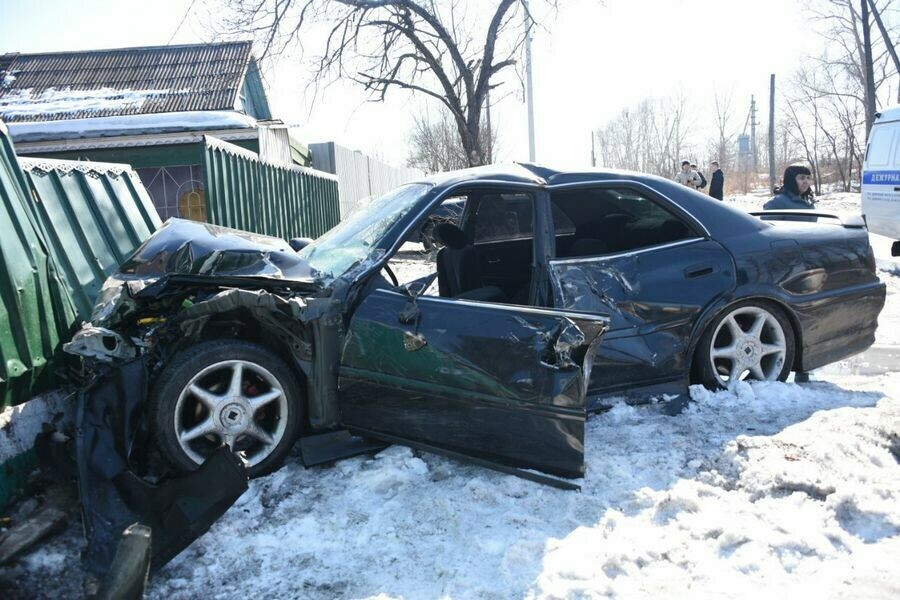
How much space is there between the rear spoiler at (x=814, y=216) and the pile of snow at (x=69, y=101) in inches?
723

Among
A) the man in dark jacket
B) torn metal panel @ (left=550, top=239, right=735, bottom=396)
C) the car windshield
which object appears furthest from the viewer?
the man in dark jacket

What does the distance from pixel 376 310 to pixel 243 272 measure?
0.77m

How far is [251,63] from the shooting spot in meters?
22.3

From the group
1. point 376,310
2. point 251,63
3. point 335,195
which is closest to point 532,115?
point 335,195

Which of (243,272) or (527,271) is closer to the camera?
(243,272)

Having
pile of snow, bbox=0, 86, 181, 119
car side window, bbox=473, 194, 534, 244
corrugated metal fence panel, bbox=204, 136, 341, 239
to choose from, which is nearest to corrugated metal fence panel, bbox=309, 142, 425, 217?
corrugated metal fence panel, bbox=204, 136, 341, 239

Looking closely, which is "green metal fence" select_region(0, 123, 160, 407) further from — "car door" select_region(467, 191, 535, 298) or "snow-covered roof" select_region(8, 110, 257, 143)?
"snow-covered roof" select_region(8, 110, 257, 143)

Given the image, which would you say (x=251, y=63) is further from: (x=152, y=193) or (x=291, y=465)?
(x=291, y=465)

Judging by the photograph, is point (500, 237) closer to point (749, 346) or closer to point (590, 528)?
point (749, 346)

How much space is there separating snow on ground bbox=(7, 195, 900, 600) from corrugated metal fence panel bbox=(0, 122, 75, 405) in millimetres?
983

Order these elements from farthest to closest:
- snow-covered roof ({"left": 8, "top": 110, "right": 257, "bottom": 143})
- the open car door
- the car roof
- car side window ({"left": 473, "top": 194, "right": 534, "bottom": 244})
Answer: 1. snow-covered roof ({"left": 8, "top": 110, "right": 257, "bottom": 143})
2. car side window ({"left": 473, "top": 194, "right": 534, "bottom": 244})
3. the car roof
4. the open car door

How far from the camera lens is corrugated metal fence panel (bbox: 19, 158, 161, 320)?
4.73 metres

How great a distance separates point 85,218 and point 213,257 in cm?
213

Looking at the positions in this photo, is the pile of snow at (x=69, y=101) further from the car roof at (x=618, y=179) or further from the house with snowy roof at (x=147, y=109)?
the car roof at (x=618, y=179)
